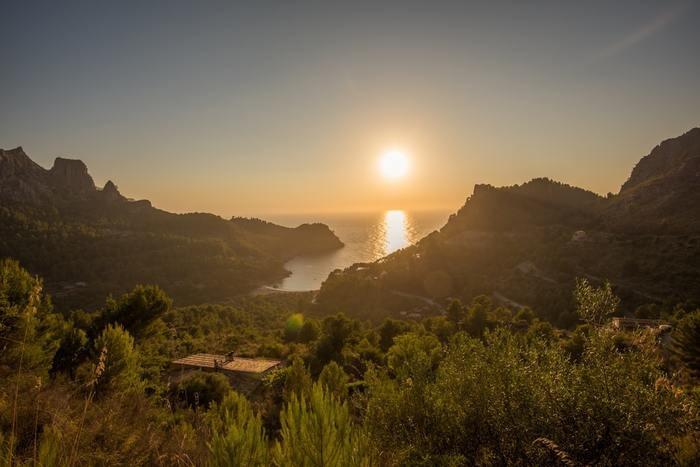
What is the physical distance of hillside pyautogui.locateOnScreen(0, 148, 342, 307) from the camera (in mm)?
79438

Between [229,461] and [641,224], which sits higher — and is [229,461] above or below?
below

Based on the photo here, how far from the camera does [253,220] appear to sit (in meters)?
188

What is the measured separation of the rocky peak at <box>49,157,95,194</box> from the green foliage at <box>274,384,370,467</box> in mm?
161424

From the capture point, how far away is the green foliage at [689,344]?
14406mm

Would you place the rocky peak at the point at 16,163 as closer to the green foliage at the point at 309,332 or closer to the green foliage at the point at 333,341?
the green foliage at the point at 309,332

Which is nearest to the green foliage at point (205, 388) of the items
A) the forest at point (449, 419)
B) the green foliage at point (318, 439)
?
the forest at point (449, 419)

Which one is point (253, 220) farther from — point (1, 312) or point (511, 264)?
point (1, 312)

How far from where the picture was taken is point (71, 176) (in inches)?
5241

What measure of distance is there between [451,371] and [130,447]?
4.44 m

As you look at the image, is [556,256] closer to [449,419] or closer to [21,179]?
[449,419]

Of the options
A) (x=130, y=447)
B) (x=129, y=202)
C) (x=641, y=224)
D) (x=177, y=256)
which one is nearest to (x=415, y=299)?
(x=641, y=224)

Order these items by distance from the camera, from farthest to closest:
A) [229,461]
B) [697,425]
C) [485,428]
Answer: [485,428]
[697,425]
[229,461]

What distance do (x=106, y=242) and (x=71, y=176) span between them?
57.7 meters

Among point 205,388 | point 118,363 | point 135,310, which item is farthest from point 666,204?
point 118,363
